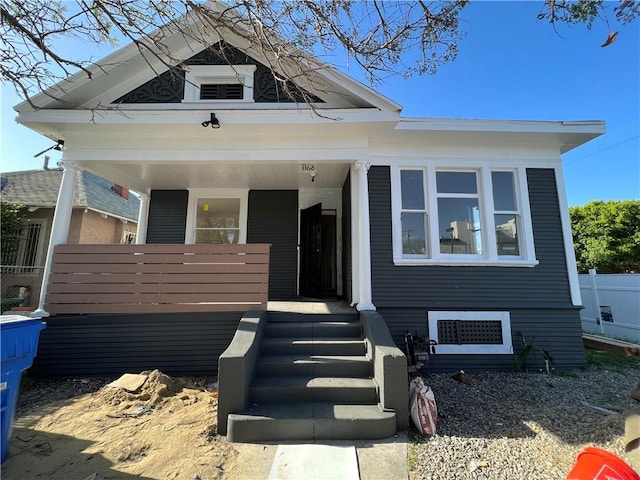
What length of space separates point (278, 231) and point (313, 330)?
10.3 feet

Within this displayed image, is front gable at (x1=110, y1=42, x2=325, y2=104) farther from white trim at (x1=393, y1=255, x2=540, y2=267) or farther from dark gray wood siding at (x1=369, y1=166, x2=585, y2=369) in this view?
white trim at (x1=393, y1=255, x2=540, y2=267)

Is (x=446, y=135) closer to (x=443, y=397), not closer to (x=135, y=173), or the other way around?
(x=443, y=397)

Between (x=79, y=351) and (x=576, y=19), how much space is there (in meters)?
7.41

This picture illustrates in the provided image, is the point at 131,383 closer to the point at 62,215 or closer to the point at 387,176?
the point at 62,215

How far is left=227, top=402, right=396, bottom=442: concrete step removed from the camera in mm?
2742

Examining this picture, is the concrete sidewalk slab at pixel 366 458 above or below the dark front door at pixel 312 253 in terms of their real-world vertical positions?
below

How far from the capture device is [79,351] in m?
4.33

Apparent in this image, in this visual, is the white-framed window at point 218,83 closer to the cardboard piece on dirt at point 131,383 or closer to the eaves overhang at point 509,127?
the eaves overhang at point 509,127

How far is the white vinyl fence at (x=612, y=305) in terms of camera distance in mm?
6277

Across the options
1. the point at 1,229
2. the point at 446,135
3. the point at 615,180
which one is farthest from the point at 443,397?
the point at 615,180

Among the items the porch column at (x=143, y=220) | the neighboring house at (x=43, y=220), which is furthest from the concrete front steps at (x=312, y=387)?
the neighboring house at (x=43, y=220)

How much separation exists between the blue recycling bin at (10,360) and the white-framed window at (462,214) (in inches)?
181

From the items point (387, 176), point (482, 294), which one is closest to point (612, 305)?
point (482, 294)

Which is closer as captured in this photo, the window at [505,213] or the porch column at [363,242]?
the porch column at [363,242]
